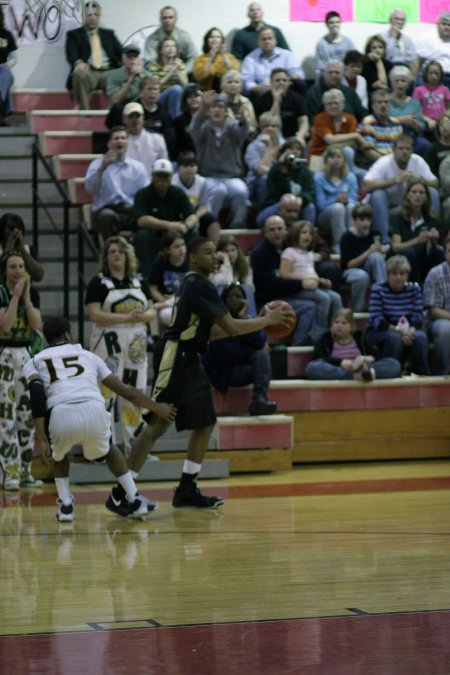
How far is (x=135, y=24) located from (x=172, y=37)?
1.11 metres

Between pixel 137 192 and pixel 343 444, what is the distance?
9.16ft

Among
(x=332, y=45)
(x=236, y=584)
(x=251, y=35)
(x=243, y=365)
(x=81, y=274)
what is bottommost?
(x=243, y=365)

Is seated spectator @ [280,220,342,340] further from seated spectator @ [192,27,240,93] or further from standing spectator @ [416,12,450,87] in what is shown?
standing spectator @ [416,12,450,87]

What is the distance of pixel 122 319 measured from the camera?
9930mm

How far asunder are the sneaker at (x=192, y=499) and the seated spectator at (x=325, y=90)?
650cm

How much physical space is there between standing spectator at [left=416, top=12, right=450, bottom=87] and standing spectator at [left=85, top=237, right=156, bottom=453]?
6965mm

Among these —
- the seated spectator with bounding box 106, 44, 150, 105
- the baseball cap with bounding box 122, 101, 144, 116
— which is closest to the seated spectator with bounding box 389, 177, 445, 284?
the baseball cap with bounding box 122, 101, 144, 116

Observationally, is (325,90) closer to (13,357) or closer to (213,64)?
(213,64)

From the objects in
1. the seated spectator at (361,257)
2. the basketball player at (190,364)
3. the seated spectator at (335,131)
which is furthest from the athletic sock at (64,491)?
the seated spectator at (335,131)

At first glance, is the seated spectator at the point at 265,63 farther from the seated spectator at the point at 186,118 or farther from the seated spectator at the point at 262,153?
the seated spectator at the point at 262,153

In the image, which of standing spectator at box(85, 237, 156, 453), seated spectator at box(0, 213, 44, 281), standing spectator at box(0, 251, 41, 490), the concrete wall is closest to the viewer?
standing spectator at box(0, 251, 41, 490)

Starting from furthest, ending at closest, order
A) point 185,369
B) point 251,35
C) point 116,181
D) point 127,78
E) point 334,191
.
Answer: point 251,35
point 127,78
point 334,191
point 116,181
point 185,369

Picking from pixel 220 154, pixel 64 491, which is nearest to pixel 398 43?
pixel 220 154

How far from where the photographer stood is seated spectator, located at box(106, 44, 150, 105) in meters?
13.5
